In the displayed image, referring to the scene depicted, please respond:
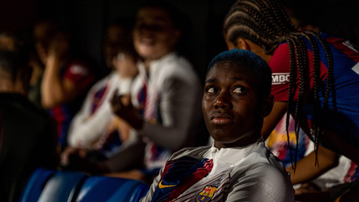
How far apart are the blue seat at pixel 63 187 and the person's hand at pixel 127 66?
4.19 ft

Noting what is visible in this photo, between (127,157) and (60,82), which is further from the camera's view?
(60,82)

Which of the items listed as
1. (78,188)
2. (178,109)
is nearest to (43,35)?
(178,109)

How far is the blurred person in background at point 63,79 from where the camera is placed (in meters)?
2.93

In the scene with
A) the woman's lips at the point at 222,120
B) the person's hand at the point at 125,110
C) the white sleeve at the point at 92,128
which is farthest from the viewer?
the white sleeve at the point at 92,128

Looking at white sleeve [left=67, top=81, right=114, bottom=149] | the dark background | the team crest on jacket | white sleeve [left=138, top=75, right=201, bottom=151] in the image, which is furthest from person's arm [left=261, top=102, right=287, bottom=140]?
white sleeve [left=67, top=81, right=114, bottom=149]

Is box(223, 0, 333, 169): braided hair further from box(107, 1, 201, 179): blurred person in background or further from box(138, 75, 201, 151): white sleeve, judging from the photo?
box(138, 75, 201, 151): white sleeve

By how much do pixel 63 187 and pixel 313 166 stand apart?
773 mm

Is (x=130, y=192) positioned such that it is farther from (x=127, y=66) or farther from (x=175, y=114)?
(x=127, y=66)

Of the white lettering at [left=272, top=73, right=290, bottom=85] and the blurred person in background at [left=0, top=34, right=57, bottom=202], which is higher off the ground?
the white lettering at [left=272, top=73, right=290, bottom=85]

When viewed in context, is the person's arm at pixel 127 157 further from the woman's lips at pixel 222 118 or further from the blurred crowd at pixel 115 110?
the woman's lips at pixel 222 118

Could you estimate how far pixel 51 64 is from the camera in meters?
3.04

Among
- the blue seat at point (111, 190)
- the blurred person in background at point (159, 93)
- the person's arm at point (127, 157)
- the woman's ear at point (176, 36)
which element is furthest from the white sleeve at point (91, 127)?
the blue seat at point (111, 190)

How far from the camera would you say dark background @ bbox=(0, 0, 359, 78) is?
1432 mm

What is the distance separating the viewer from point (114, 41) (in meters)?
2.82
